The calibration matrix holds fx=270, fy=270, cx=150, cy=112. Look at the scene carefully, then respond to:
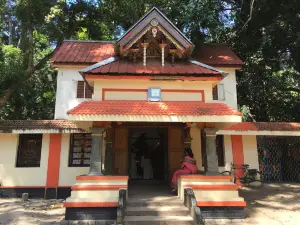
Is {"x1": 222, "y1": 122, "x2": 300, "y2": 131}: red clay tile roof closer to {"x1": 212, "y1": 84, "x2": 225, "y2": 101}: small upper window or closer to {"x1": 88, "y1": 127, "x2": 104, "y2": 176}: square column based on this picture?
{"x1": 212, "y1": 84, "x2": 225, "y2": 101}: small upper window

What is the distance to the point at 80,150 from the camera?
12.1 m

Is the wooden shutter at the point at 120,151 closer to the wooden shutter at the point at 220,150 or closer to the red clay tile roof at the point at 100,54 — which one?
the red clay tile roof at the point at 100,54

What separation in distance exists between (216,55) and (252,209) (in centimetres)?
786

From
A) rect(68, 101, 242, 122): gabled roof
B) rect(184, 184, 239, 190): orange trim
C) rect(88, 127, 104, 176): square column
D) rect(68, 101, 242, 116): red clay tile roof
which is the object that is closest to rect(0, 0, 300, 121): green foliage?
rect(68, 101, 242, 116): red clay tile roof

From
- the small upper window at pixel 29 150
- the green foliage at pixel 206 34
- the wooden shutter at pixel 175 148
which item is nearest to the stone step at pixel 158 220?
the wooden shutter at pixel 175 148

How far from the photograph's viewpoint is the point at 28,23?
15570mm

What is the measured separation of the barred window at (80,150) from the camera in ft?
39.1

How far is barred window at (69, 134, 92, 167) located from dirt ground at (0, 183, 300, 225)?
1.83 metres

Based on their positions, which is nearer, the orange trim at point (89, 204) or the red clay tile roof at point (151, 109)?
the orange trim at point (89, 204)

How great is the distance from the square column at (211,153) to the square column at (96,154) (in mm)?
3308

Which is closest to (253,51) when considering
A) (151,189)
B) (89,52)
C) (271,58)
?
(271,58)

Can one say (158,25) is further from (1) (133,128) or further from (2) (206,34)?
(2) (206,34)

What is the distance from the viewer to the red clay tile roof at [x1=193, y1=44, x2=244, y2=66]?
12984 millimetres

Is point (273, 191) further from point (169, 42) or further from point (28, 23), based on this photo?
point (28, 23)
